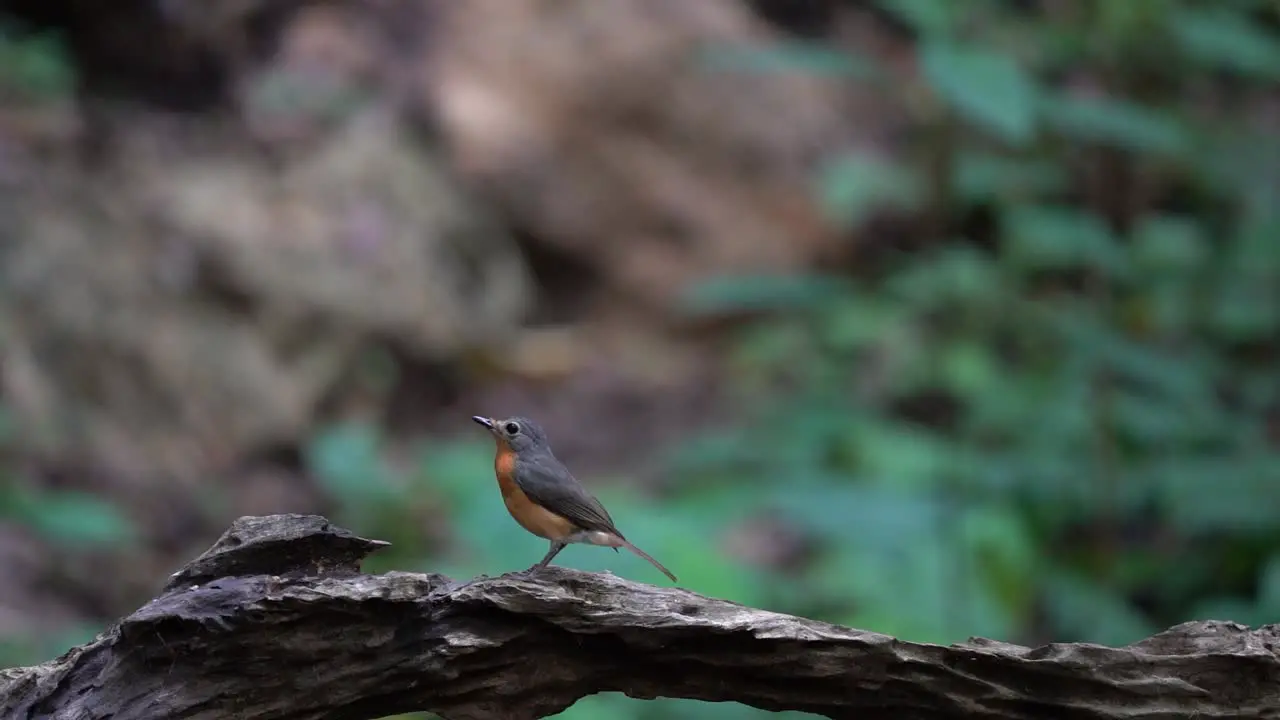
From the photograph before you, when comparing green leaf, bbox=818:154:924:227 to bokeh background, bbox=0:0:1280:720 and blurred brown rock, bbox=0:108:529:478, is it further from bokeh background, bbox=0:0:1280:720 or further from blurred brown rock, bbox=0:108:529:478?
blurred brown rock, bbox=0:108:529:478

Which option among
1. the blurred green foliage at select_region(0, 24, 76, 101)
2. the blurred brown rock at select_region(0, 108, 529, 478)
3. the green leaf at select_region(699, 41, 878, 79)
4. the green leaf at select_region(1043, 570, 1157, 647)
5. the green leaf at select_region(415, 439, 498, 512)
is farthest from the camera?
the blurred green foliage at select_region(0, 24, 76, 101)

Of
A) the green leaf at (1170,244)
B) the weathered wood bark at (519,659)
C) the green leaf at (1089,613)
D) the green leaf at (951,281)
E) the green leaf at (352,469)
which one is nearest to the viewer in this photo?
the weathered wood bark at (519,659)

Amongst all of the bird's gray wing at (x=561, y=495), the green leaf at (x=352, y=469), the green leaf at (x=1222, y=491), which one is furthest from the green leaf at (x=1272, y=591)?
the green leaf at (x=352, y=469)

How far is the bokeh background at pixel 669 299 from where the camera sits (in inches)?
208

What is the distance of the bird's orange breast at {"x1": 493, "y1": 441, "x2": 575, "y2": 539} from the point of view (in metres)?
3.05

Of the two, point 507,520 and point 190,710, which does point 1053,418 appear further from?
point 190,710

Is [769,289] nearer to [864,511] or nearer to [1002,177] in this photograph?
[864,511]

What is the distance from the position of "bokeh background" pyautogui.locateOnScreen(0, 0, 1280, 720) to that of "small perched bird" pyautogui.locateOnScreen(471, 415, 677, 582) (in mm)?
1009

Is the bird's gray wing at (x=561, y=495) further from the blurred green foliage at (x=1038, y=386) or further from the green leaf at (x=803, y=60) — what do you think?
the green leaf at (x=803, y=60)

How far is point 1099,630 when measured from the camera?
5.11 meters

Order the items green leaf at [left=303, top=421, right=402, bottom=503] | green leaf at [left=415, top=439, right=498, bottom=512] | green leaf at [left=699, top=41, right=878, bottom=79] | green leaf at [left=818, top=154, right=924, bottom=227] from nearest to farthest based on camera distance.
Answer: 1. green leaf at [left=699, top=41, right=878, bottom=79]
2. green leaf at [left=415, top=439, right=498, bottom=512]
3. green leaf at [left=303, top=421, right=402, bottom=503]
4. green leaf at [left=818, top=154, right=924, bottom=227]

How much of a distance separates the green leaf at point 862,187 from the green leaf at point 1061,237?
84cm

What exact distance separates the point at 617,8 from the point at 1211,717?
858cm

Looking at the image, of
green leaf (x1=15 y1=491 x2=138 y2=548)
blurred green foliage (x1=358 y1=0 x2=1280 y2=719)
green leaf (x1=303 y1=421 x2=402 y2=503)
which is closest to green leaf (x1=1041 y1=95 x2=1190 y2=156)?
blurred green foliage (x1=358 y1=0 x2=1280 y2=719)
